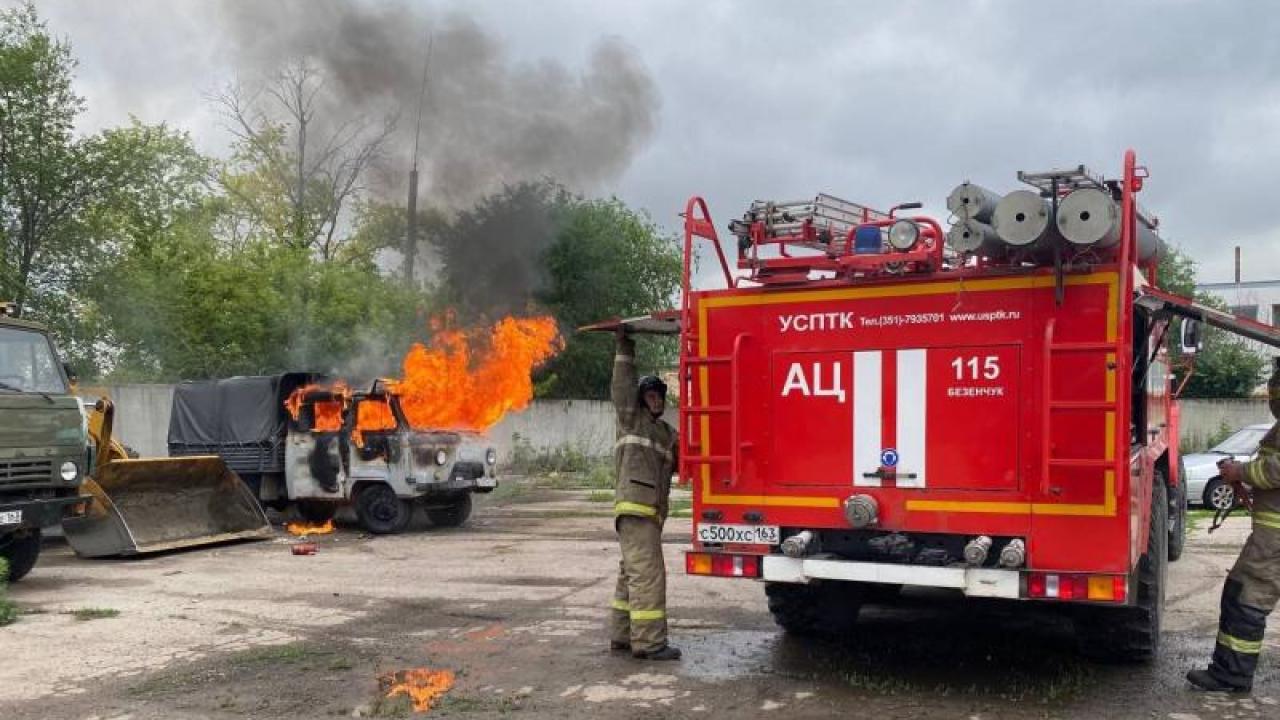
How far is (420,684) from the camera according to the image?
6238 mm

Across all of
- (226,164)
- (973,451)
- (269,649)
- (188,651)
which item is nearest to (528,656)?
(269,649)

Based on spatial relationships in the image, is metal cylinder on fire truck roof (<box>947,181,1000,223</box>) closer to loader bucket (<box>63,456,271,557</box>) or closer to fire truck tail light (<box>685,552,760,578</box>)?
fire truck tail light (<box>685,552,760,578</box>)

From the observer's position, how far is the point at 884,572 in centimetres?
548

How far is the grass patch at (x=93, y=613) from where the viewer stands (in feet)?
27.5

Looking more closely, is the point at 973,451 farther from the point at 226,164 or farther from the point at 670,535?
the point at 226,164

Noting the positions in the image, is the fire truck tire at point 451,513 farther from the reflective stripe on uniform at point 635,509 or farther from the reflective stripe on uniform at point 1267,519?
the reflective stripe on uniform at point 1267,519

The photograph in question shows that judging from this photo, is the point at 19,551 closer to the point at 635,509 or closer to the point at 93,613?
the point at 93,613

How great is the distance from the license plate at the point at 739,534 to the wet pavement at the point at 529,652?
2.79 feet

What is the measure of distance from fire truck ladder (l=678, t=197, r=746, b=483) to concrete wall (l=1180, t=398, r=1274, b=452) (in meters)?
23.1

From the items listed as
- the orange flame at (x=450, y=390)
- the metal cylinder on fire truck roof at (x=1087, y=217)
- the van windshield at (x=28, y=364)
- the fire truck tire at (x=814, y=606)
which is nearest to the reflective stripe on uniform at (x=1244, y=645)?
the fire truck tire at (x=814, y=606)

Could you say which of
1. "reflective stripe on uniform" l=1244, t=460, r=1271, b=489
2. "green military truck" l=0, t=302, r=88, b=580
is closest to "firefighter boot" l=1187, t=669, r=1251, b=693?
"reflective stripe on uniform" l=1244, t=460, r=1271, b=489

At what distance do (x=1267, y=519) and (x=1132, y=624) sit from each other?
3.15ft

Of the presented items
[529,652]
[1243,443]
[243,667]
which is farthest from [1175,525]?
[1243,443]

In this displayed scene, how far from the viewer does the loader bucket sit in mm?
11680
